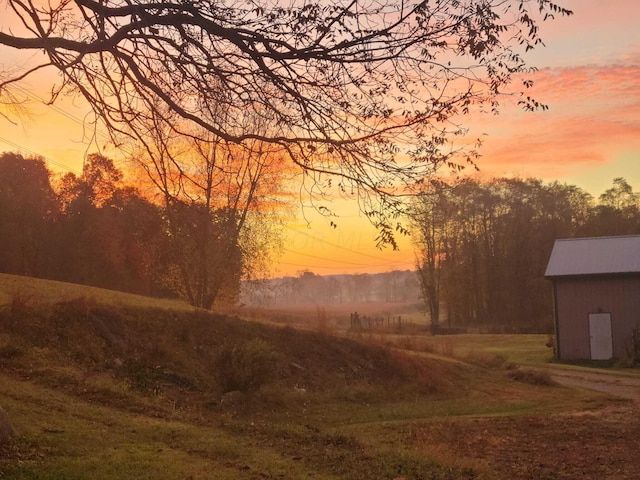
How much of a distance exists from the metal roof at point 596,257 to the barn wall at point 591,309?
495mm

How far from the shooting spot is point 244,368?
51.0ft

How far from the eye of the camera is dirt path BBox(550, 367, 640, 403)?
70.7ft

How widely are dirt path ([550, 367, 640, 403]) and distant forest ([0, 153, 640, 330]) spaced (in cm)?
1658

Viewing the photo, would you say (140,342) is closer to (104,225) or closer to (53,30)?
(53,30)

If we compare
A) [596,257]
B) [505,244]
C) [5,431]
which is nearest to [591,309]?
[596,257]

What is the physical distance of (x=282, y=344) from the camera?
67.5ft

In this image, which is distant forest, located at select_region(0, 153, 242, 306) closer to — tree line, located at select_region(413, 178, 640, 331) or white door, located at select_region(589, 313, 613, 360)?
white door, located at select_region(589, 313, 613, 360)

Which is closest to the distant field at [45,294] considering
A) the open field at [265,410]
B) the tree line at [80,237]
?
the open field at [265,410]

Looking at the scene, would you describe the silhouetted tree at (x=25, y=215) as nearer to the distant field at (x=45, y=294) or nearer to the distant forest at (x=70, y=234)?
the distant forest at (x=70, y=234)

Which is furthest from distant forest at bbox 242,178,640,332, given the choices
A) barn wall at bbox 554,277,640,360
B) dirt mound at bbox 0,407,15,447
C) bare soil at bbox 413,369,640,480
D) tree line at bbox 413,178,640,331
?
dirt mound at bbox 0,407,15,447

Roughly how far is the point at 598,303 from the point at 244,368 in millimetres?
23933

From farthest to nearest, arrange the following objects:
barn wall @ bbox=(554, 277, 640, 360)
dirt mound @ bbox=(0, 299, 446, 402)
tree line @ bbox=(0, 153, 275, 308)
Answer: tree line @ bbox=(0, 153, 275, 308) → barn wall @ bbox=(554, 277, 640, 360) → dirt mound @ bbox=(0, 299, 446, 402)

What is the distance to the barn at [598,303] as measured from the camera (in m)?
32.5

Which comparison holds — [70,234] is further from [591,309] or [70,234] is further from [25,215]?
[591,309]
